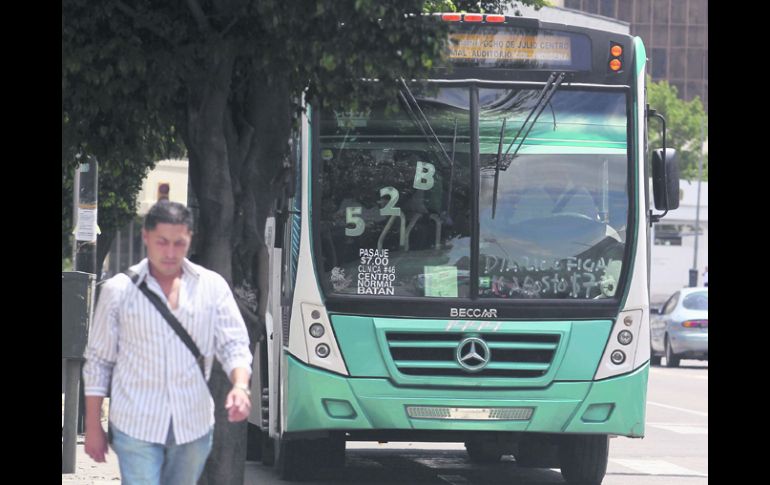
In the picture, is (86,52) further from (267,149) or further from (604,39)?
(604,39)

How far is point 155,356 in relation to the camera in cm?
590

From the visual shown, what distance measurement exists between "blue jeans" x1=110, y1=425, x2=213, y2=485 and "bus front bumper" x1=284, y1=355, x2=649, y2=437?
13.1ft

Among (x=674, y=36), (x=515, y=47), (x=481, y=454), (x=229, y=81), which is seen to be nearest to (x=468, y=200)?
(x=515, y=47)

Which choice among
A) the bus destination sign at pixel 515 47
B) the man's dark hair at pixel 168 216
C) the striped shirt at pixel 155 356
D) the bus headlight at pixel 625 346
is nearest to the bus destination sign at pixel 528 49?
the bus destination sign at pixel 515 47

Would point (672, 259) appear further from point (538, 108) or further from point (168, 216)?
point (168, 216)

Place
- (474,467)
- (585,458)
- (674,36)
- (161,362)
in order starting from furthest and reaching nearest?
1. (674,36)
2. (474,467)
3. (585,458)
4. (161,362)

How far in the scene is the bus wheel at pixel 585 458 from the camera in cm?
1134

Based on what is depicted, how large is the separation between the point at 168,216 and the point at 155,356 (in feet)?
1.79

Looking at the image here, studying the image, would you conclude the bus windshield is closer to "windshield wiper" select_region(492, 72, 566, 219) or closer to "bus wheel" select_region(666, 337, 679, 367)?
"windshield wiper" select_region(492, 72, 566, 219)

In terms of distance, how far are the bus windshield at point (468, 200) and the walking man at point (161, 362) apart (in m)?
4.09

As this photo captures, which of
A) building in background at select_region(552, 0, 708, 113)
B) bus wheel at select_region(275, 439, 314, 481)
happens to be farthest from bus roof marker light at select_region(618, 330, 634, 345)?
building in background at select_region(552, 0, 708, 113)

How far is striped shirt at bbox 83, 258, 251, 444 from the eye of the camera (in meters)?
5.89

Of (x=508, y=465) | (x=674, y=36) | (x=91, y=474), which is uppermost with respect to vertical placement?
(x=674, y=36)

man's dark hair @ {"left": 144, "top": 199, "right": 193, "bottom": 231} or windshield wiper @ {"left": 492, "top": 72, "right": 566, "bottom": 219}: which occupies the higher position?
windshield wiper @ {"left": 492, "top": 72, "right": 566, "bottom": 219}
